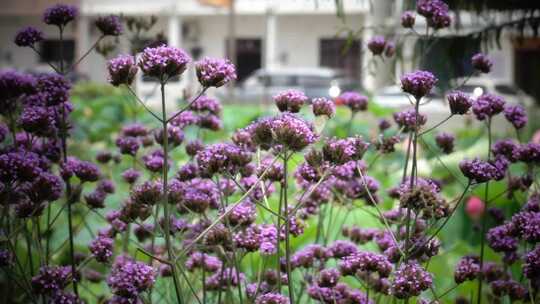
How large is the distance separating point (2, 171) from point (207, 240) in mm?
352

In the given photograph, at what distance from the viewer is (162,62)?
1.13m

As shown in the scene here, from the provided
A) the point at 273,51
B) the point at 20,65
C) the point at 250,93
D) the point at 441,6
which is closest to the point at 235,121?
the point at 441,6

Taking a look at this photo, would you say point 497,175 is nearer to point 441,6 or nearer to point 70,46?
point 441,6

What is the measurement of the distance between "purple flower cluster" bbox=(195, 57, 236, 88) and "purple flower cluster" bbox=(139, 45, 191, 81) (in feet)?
0.12

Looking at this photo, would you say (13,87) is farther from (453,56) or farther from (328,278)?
(453,56)

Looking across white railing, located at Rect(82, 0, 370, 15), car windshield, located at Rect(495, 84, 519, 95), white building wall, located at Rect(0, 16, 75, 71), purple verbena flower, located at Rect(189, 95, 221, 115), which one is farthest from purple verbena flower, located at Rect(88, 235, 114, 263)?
white building wall, located at Rect(0, 16, 75, 71)

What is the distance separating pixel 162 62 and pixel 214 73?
9cm

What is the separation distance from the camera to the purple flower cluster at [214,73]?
3.90 ft

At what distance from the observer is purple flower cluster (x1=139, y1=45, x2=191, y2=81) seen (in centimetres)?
114

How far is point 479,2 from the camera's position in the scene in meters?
2.31

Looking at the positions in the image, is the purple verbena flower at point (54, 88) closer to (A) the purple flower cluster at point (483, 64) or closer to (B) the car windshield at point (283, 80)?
(A) the purple flower cluster at point (483, 64)

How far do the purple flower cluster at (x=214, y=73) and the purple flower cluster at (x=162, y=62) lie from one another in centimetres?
4

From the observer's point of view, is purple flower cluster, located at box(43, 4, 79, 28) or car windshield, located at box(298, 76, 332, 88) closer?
purple flower cluster, located at box(43, 4, 79, 28)

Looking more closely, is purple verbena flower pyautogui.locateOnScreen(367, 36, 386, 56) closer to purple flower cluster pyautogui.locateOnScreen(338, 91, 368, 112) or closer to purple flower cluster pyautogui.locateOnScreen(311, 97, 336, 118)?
purple flower cluster pyautogui.locateOnScreen(338, 91, 368, 112)
